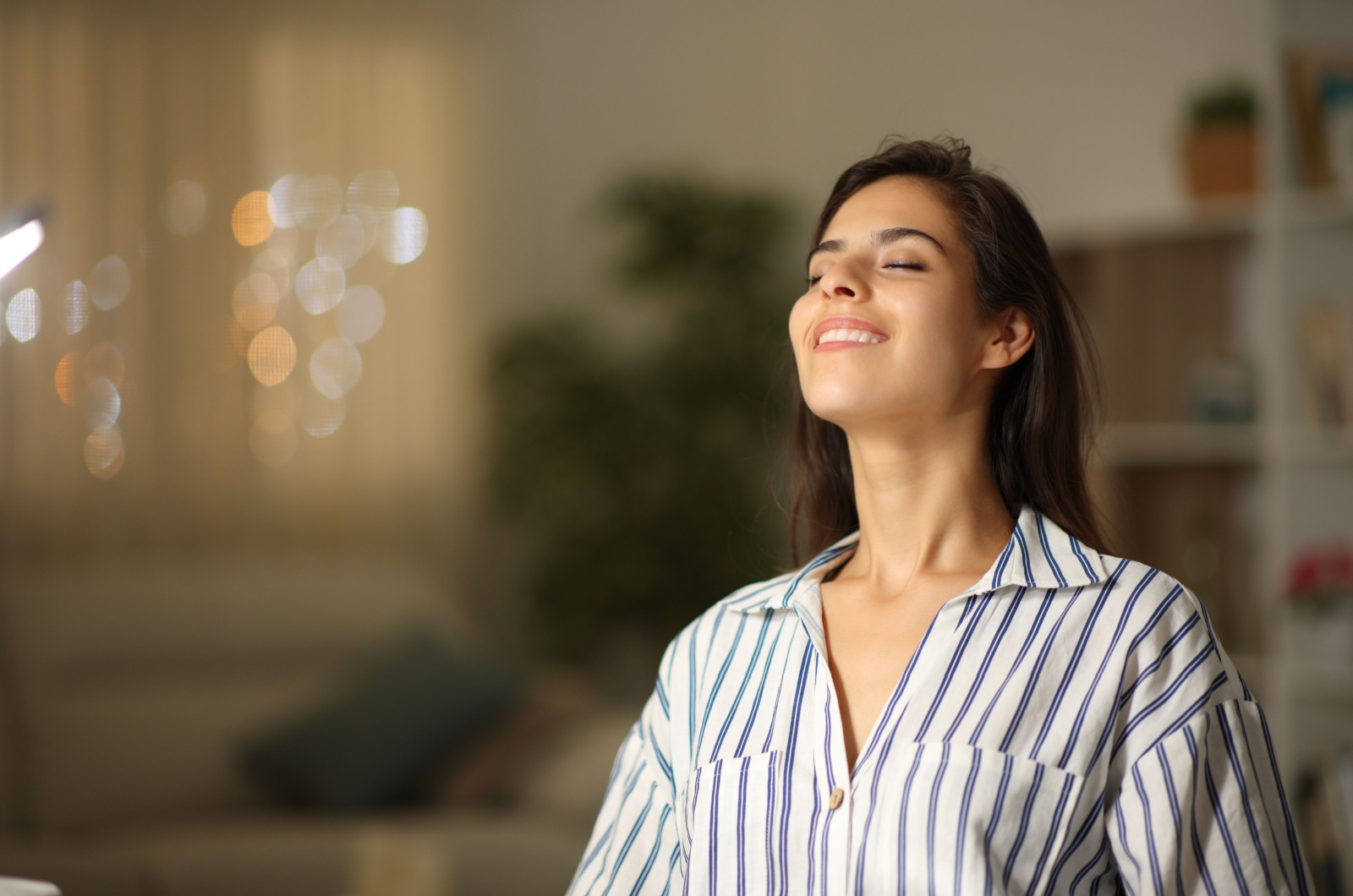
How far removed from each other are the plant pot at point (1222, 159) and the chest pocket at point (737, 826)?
7.58 feet

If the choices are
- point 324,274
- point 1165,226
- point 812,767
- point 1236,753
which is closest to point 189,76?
point 324,274

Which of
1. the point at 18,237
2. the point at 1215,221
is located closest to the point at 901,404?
the point at 18,237

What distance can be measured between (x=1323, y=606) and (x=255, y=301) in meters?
2.76

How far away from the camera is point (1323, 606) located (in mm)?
2531

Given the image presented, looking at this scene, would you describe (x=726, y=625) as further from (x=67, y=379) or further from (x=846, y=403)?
(x=67, y=379)

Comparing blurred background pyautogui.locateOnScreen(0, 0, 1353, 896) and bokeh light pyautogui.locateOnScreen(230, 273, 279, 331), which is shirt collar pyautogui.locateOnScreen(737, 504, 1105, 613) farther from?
bokeh light pyautogui.locateOnScreen(230, 273, 279, 331)

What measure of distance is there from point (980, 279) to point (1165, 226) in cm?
203

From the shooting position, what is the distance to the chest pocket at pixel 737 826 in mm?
1014

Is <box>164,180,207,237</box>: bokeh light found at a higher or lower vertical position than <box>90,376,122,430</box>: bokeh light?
higher

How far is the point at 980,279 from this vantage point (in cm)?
109

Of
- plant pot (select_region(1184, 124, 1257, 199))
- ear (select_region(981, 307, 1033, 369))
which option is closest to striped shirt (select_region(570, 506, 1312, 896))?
ear (select_region(981, 307, 1033, 369))

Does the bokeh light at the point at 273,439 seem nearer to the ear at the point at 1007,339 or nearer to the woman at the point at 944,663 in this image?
the woman at the point at 944,663

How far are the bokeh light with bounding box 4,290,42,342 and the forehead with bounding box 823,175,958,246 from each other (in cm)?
271

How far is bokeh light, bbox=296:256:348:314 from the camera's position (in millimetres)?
3537
